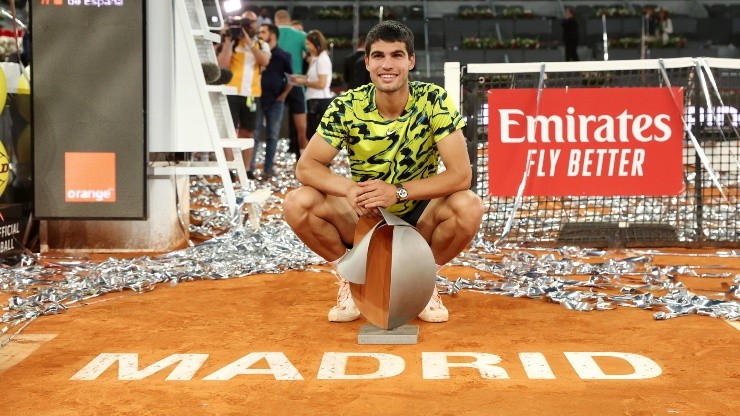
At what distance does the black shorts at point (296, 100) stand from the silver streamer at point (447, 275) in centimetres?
562

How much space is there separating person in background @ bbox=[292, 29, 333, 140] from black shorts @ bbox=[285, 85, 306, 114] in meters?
0.10

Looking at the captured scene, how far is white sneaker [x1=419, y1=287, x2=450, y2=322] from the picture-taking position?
4.72m

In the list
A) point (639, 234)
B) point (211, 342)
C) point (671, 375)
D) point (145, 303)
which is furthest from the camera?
point (639, 234)

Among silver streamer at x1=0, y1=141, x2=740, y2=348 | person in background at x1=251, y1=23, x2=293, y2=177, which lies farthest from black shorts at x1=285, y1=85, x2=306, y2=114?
silver streamer at x1=0, y1=141, x2=740, y2=348

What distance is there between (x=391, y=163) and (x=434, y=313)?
72 centimetres

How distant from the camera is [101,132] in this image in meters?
6.69

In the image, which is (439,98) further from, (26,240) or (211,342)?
(26,240)

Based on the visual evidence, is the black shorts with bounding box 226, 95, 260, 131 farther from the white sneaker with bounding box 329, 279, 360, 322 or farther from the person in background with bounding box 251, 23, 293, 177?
the white sneaker with bounding box 329, 279, 360, 322

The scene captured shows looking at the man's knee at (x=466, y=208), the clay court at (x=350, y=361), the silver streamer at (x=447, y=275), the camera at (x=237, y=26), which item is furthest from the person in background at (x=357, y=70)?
the man's knee at (x=466, y=208)

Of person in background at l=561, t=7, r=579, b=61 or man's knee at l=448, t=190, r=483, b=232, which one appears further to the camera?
person in background at l=561, t=7, r=579, b=61

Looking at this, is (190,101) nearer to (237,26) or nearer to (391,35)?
(391,35)

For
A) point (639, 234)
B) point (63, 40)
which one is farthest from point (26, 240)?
point (639, 234)

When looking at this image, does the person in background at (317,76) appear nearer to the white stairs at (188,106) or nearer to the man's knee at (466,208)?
the white stairs at (188,106)

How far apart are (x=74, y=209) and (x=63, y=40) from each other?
→ 3.56ft
